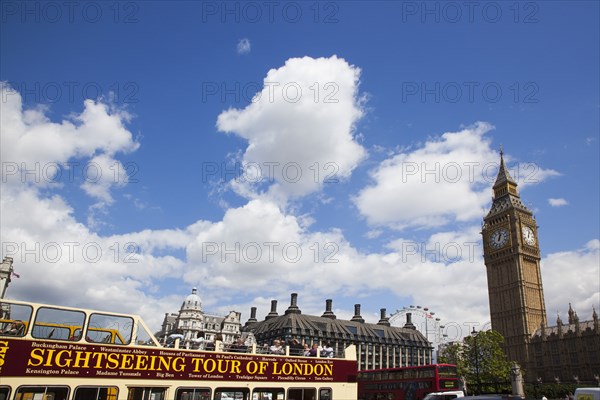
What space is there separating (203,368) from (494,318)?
10066 centimetres

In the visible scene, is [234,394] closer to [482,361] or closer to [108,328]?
[108,328]

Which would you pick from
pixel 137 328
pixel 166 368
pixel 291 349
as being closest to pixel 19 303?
pixel 137 328

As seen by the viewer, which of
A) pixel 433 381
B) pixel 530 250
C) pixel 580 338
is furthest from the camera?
pixel 530 250

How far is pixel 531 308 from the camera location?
93.0m

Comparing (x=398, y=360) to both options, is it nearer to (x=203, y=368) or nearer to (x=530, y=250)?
(x=530, y=250)

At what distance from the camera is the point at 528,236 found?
98.3m

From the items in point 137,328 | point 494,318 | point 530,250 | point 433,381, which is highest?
point 530,250

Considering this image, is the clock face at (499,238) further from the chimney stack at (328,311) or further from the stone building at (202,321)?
the stone building at (202,321)

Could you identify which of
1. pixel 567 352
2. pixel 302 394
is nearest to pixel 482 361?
pixel 567 352

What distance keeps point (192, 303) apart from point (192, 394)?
91.3m

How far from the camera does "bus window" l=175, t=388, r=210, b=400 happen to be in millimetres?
13477

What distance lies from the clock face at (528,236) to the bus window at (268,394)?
97.5 meters

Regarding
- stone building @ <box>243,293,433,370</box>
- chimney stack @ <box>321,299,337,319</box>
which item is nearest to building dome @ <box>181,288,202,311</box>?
stone building @ <box>243,293,433,370</box>

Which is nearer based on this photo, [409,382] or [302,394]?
[302,394]
